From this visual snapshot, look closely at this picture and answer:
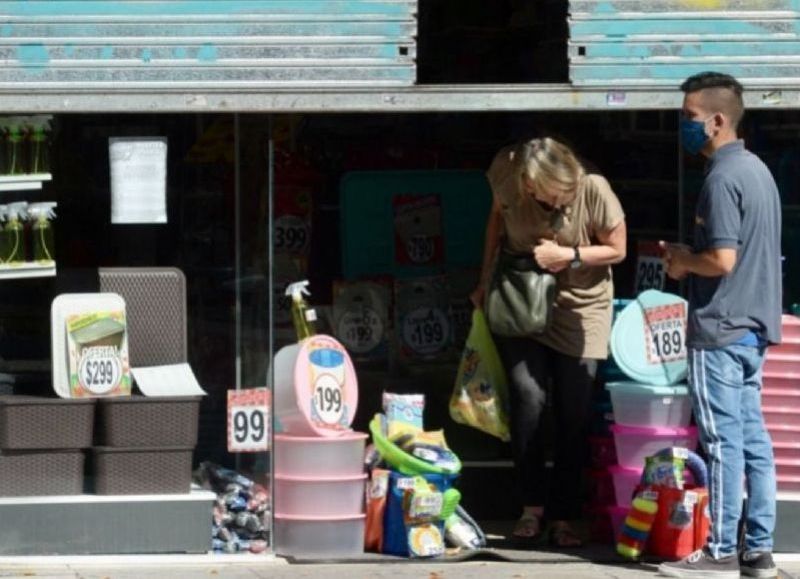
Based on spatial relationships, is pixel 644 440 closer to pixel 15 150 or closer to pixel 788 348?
pixel 788 348

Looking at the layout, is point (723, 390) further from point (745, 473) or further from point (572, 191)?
point (572, 191)

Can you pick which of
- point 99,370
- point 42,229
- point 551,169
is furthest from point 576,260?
point 42,229

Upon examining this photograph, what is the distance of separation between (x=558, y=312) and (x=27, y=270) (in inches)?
92.6

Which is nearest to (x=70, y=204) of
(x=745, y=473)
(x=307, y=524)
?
(x=307, y=524)

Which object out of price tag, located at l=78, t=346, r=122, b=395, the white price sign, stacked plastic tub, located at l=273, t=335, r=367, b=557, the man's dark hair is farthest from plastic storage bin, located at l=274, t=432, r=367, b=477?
the man's dark hair

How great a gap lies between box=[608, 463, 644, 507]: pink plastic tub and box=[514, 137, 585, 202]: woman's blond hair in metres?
1.26

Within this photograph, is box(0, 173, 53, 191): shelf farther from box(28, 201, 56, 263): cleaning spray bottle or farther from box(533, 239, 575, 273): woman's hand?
box(533, 239, 575, 273): woman's hand

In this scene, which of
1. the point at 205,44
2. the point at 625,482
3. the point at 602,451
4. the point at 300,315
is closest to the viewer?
the point at 205,44

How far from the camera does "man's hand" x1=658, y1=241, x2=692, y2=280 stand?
8102 millimetres

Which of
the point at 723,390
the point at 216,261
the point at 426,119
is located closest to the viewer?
the point at 723,390

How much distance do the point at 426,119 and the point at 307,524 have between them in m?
2.15

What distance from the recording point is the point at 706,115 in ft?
26.6

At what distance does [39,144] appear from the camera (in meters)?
8.52

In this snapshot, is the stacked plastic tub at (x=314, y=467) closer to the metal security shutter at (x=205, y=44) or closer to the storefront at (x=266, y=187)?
the storefront at (x=266, y=187)
